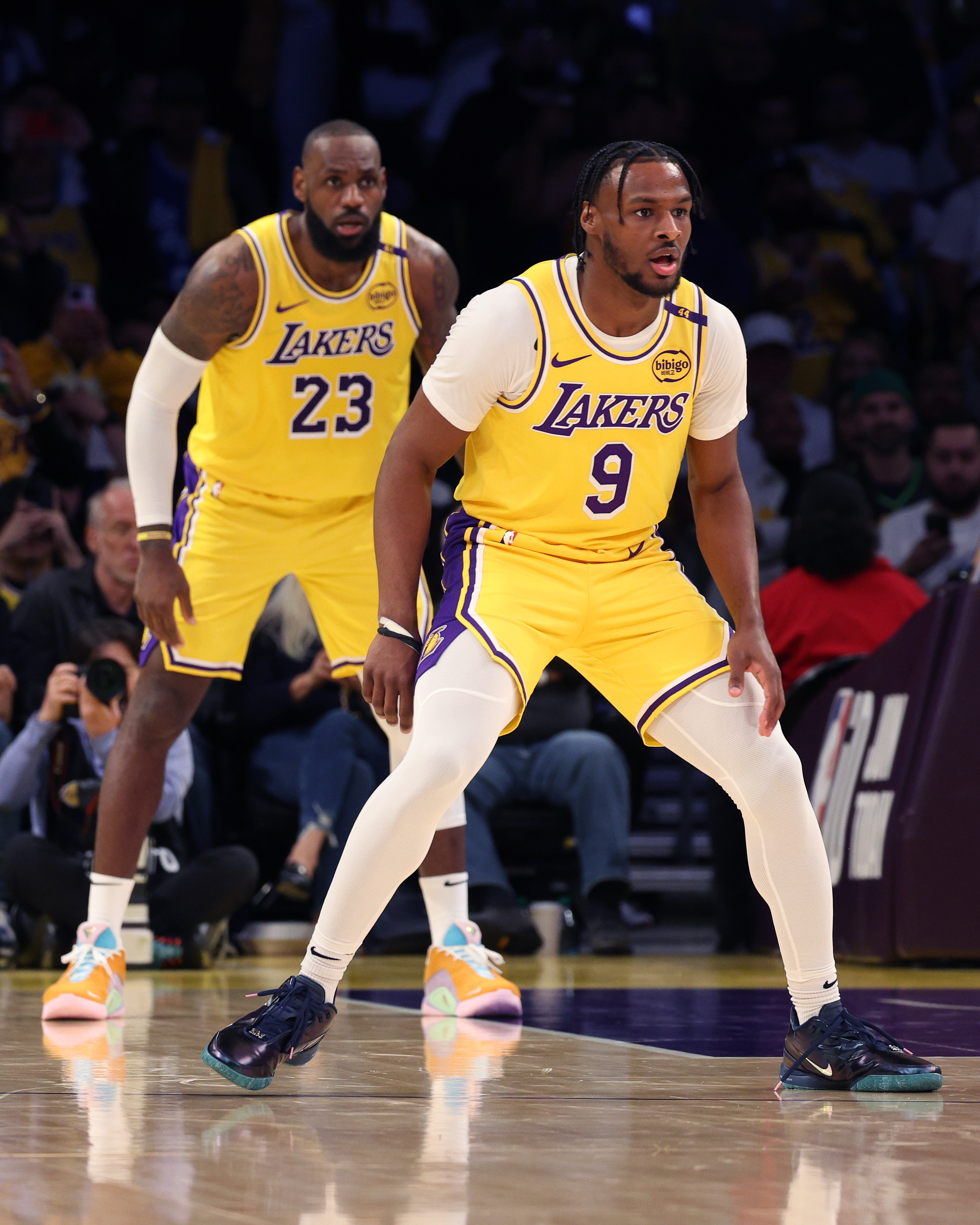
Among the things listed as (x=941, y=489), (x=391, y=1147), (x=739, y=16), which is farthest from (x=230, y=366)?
(x=739, y=16)

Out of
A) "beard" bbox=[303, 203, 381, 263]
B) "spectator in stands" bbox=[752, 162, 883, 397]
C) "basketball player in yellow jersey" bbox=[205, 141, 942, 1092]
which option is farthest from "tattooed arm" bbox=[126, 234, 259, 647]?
"spectator in stands" bbox=[752, 162, 883, 397]

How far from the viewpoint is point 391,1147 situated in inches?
84.4

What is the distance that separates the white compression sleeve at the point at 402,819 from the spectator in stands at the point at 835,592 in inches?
142

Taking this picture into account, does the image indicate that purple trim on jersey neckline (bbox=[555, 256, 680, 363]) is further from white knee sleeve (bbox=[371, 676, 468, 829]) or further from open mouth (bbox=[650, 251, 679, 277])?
white knee sleeve (bbox=[371, 676, 468, 829])

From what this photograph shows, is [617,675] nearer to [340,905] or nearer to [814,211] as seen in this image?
[340,905]

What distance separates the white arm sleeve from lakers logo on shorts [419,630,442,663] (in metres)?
1.21

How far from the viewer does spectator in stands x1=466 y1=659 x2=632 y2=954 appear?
5.95 m

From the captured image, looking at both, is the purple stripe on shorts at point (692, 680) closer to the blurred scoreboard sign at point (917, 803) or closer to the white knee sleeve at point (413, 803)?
the white knee sleeve at point (413, 803)

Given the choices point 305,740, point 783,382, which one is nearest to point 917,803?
point 305,740

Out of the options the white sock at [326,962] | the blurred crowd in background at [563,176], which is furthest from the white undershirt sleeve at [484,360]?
the blurred crowd in background at [563,176]

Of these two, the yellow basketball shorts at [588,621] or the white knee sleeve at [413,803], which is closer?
the white knee sleeve at [413,803]

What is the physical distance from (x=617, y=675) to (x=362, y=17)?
726 cm

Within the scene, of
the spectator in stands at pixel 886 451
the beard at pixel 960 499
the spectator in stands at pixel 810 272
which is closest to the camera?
the beard at pixel 960 499

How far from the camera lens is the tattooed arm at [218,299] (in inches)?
150
